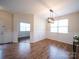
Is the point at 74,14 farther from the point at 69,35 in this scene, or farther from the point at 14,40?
the point at 14,40

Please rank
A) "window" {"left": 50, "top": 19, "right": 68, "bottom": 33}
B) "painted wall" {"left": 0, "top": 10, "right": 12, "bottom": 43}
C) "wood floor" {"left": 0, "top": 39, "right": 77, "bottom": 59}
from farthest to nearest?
"window" {"left": 50, "top": 19, "right": 68, "bottom": 33}, "painted wall" {"left": 0, "top": 10, "right": 12, "bottom": 43}, "wood floor" {"left": 0, "top": 39, "right": 77, "bottom": 59}

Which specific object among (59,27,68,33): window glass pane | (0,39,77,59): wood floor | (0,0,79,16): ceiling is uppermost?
(0,0,79,16): ceiling

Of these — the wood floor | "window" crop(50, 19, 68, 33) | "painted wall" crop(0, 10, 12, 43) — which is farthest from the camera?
"window" crop(50, 19, 68, 33)

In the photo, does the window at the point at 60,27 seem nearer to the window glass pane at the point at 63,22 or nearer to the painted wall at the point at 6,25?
the window glass pane at the point at 63,22

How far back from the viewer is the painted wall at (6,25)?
6584mm

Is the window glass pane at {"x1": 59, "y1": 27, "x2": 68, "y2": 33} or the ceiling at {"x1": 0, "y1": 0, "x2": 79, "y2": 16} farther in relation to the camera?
the window glass pane at {"x1": 59, "y1": 27, "x2": 68, "y2": 33}

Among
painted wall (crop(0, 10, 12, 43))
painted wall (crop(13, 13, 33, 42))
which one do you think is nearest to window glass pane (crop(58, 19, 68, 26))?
painted wall (crop(13, 13, 33, 42))

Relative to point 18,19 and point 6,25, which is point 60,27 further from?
point 6,25

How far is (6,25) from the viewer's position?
6855mm

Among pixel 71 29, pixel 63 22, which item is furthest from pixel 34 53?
pixel 63 22

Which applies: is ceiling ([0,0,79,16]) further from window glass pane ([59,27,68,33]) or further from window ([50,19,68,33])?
window glass pane ([59,27,68,33])

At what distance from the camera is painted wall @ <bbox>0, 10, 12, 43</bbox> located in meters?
6.58

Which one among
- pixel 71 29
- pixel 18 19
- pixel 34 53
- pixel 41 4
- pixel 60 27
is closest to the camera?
pixel 34 53

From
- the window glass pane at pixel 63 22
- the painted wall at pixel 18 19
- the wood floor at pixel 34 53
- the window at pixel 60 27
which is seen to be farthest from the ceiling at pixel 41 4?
the wood floor at pixel 34 53
